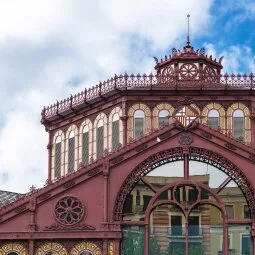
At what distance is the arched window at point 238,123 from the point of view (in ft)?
216

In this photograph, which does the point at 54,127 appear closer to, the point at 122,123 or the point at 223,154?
the point at 122,123

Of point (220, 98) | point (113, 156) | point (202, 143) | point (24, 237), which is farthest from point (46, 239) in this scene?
point (220, 98)

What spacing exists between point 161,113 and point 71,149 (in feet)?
25.8

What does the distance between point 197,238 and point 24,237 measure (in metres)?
10.9

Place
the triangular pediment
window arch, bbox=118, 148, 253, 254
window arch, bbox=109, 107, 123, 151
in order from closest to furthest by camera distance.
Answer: window arch, bbox=118, 148, 253, 254, the triangular pediment, window arch, bbox=109, 107, 123, 151

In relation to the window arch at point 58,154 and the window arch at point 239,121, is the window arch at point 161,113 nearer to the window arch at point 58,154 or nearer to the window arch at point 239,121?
the window arch at point 239,121

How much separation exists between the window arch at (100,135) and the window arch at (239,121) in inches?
357

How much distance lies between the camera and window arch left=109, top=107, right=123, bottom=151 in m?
65.6

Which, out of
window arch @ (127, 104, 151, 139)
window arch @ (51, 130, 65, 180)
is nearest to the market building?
window arch @ (127, 104, 151, 139)

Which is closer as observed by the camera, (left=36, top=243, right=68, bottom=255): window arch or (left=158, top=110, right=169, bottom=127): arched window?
(left=36, top=243, right=68, bottom=255): window arch

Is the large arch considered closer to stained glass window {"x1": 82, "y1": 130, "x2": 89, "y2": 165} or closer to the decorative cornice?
the decorative cornice

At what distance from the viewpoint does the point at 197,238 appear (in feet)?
189

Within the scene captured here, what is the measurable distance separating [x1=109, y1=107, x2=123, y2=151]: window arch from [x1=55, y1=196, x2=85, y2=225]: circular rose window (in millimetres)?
8435

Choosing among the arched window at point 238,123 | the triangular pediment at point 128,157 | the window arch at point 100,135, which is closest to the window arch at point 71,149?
the window arch at point 100,135
